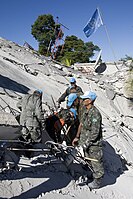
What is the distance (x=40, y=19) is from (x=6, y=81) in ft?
83.3

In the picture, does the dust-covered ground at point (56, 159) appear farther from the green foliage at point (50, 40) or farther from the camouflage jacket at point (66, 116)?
the green foliage at point (50, 40)

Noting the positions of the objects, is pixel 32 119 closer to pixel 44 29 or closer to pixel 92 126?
pixel 92 126

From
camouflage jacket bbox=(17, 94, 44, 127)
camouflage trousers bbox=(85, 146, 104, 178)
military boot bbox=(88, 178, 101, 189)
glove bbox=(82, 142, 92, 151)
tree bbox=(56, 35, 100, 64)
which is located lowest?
military boot bbox=(88, 178, 101, 189)

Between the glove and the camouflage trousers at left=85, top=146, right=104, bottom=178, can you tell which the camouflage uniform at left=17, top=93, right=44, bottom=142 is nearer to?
the glove

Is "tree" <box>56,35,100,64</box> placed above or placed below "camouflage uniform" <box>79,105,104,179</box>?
above

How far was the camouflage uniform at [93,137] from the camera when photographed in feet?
15.8

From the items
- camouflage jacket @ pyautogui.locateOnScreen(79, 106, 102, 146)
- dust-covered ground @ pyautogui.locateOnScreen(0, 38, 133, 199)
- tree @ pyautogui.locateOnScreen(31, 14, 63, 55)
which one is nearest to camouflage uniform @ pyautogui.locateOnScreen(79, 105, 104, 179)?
camouflage jacket @ pyautogui.locateOnScreen(79, 106, 102, 146)

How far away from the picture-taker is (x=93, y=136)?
482cm

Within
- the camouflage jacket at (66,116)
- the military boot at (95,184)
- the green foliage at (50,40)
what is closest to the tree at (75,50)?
the green foliage at (50,40)

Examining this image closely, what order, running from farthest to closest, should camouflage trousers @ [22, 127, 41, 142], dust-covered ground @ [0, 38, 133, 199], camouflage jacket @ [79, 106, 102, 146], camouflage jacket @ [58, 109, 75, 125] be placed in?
camouflage jacket @ [58, 109, 75, 125]
camouflage trousers @ [22, 127, 41, 142]
camouflage jacket @ [79, 106, 102, 146]
dust-covered ground @ [0, 38, 133, 199]

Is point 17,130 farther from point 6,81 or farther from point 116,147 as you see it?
point 6,81

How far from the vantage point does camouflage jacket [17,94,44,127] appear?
198 inches

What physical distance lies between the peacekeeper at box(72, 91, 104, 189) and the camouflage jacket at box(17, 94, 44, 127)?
2.65 ft

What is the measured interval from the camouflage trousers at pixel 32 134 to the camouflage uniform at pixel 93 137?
2.64 feet
